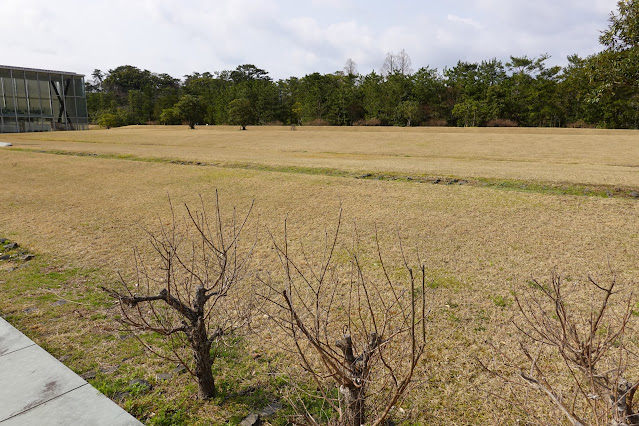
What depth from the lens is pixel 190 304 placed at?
10.9ft

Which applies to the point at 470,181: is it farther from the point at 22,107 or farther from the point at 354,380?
the point at 22,107

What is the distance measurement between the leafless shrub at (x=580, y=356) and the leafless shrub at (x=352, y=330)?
0.75 metres

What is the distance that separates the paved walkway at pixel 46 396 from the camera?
2793 millimetres

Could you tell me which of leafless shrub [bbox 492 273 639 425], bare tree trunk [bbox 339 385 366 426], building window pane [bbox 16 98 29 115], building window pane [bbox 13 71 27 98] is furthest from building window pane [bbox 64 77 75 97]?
bare tree trunk [bbox 339 385 366 426]

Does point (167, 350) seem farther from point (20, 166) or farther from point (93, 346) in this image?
point (20, 166)

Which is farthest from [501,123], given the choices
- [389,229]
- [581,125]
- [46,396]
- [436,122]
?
[46,396]

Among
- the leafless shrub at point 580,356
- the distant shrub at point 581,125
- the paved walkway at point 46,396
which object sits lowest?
the paved walkway at point 46,396

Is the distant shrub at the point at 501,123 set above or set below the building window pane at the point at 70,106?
below

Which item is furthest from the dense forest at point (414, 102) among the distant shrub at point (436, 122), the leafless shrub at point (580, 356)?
the leafless shrub at point (580, 356)

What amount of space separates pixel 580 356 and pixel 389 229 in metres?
5.65

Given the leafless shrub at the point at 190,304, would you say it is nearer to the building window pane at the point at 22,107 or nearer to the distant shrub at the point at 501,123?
the distant shrub at the point at 501,123

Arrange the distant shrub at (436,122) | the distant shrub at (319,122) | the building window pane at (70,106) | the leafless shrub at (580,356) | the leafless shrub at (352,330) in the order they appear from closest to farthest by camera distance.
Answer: the leafless shrub at (580,356) < the leafless shrub at (352,330) < the distant shrub at (436,122) < the building window pane at (70,106) < the distant shrub at (319,122)

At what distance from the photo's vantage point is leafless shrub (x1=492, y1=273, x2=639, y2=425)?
188cm

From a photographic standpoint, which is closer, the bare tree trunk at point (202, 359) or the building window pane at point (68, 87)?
the bare tree trunk at point (202, 359)
